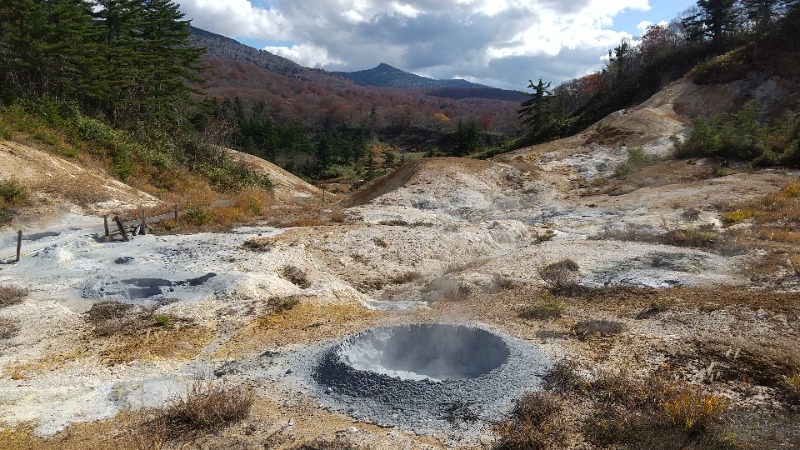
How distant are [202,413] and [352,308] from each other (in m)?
5.33

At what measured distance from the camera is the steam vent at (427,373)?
21.8ft

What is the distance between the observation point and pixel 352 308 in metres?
11.4

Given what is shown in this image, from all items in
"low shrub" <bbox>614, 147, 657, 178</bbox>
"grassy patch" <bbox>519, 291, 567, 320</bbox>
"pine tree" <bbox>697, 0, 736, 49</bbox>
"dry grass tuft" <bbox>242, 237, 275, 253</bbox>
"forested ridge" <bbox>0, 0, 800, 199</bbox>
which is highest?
"pine tree" <bbox>697, 0, 736, 49</bbox>

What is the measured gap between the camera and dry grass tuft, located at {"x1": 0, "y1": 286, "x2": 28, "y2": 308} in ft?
33.8

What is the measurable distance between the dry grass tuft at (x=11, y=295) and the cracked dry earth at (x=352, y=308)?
→ 0.66ft

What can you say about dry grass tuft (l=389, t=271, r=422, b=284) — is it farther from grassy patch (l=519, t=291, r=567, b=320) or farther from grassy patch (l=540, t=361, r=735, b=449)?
grassy patch (l=540, t=361, r=735, b=449)

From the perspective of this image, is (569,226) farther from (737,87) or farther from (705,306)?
(737,87)

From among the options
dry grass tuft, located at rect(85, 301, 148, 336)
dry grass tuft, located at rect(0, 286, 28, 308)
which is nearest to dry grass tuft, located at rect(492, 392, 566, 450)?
dry grass tuft, located at rect(85, 301, 148, 336)

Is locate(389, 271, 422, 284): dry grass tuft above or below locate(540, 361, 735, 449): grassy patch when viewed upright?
below

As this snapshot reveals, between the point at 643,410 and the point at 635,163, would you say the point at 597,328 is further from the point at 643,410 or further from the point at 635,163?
the point at 635,163

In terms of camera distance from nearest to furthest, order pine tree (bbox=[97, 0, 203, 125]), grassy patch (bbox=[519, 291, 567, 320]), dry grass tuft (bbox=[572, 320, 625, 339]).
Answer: dry grass tuft (bbox=[572, 320, 625, 339]) → grassy patch (bbox=[519, 291, 567, 320]) → pine tree (bbox=[97, 0, 203, 125])

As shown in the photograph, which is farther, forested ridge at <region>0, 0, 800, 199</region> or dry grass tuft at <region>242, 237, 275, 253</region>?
forested ridge at <region>0, 0, 800, 199</region>

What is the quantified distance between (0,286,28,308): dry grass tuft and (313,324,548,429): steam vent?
23.0ft

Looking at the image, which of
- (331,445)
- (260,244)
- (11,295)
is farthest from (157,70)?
(331,445)
